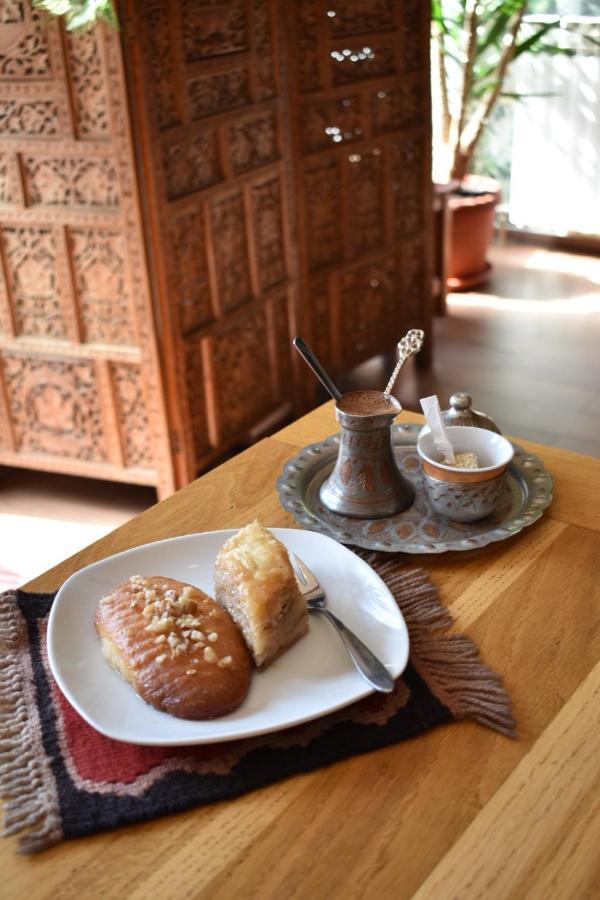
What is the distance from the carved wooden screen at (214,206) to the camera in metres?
2.12

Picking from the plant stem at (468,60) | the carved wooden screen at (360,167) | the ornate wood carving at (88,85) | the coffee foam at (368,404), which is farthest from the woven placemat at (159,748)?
the plant stem at (468,60)

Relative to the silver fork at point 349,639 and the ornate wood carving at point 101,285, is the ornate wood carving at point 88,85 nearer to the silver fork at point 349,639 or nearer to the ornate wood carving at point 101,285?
the ornate wood carving at point 101,285

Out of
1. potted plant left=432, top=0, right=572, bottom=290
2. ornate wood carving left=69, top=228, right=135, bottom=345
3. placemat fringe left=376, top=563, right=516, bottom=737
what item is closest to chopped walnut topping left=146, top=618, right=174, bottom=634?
placemat fringe left=376, top=563, right=516, bottom=737

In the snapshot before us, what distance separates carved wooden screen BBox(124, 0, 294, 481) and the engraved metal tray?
1058mm

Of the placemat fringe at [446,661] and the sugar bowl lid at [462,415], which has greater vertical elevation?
the sugar bowl lid at [462,415]

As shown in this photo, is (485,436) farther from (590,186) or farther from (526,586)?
(590,186)

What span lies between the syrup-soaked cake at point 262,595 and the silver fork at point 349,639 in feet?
0.11

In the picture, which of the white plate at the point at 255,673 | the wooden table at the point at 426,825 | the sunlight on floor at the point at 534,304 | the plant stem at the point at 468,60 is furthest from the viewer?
the sunlight on floor at the point at 534,304

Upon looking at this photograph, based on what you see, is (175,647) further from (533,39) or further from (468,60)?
(533,39)

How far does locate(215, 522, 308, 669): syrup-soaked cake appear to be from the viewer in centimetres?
94

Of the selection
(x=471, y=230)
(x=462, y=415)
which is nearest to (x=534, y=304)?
(x=471, y=230)

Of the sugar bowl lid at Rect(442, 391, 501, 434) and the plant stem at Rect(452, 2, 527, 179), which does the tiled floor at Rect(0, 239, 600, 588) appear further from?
the sugar bowl lid at Rect(442, 391, 501, 434)

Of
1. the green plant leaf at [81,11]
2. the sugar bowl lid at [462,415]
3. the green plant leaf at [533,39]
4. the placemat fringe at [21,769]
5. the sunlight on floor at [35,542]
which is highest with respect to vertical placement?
the green plant leaf at [81,11]

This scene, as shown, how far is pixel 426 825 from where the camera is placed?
0.81m
